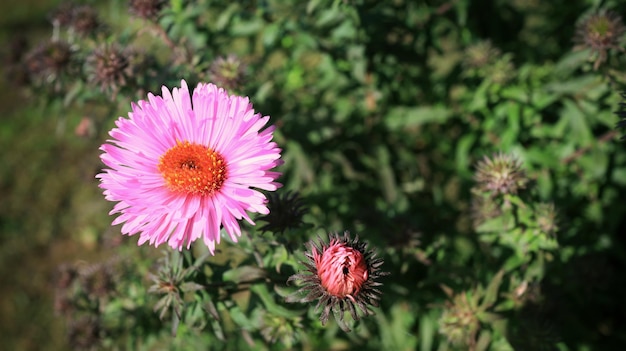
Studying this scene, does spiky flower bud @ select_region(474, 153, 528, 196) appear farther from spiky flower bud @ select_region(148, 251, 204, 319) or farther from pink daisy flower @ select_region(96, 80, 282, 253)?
spiky flower bud @ select_region(148, 251, 204, 319)

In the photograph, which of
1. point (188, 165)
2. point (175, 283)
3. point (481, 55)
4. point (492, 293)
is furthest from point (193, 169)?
point (481, 55)

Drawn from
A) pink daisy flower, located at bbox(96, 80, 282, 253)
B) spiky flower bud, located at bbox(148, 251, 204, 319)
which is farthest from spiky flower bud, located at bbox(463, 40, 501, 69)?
spiky flower bud, located at bbox(148, 251, 204, 319)

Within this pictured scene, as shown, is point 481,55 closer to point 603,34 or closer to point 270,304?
point 603,34

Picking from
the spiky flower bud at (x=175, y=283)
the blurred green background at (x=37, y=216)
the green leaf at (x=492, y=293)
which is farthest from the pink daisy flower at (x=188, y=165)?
the blurred green background at (x=37, y=216)

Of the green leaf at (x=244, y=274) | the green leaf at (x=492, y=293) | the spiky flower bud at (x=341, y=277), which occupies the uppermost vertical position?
the green leaf at (x=244, y=274)

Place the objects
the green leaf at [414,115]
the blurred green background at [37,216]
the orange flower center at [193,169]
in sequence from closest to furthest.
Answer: the orange flower center at [193,169] < the green leaf at [414,115] < the blurred green background at [37,216]

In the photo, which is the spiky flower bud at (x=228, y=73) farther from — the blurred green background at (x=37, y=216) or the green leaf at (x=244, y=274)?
the blurred green background at (x=37, y=216)
